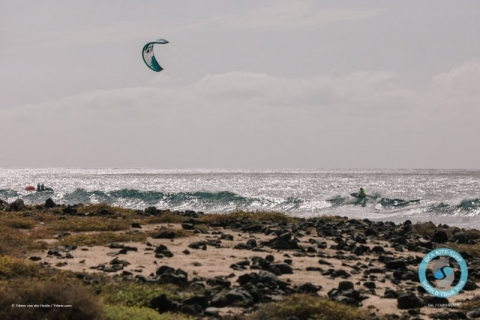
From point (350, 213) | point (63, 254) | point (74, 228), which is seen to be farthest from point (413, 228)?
Result: point (350, 213)

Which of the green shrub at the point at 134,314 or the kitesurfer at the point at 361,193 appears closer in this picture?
the green shrub at the point at 134,314

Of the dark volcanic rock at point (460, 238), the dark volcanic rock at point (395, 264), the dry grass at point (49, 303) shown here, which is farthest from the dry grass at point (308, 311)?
the dark volcanic rock at point (460, 238)

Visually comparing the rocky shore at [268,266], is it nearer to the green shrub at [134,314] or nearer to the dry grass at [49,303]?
the green shrub at [134,314]

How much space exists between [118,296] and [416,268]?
811 cm

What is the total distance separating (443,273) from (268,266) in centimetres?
435

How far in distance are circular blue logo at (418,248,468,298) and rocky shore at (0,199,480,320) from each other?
0.58 feet

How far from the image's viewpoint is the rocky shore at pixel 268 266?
34.4 ft

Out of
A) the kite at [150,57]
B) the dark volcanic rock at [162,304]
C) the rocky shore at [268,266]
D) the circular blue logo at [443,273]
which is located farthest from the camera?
the kite at [150,57]

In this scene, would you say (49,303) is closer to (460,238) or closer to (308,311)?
(308,311)

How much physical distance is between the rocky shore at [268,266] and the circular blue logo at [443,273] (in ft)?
0.58

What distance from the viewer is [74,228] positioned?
19.9m

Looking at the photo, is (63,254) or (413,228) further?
(413,228)

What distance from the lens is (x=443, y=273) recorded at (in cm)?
1409

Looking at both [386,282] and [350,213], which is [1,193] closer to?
[350,213]
